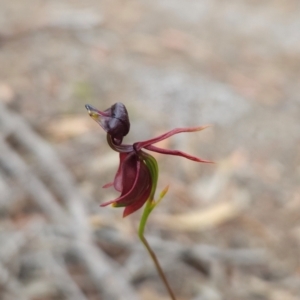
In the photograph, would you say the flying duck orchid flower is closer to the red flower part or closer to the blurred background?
the red flower part

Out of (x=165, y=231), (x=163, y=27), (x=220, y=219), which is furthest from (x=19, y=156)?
(x=163, y=27)

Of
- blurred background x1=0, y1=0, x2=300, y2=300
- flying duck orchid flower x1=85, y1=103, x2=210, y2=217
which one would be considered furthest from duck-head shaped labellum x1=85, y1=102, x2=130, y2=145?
blurred background x1=0, y1=0, x2=300, y2=300

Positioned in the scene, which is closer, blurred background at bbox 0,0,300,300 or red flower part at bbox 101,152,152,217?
red flower part at bbox 101,152,152,217

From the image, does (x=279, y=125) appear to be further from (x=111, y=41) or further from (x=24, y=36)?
(x=24, y=36)

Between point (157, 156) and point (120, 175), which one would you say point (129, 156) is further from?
point (157, 156)

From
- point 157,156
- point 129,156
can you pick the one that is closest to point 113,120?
point 129,156

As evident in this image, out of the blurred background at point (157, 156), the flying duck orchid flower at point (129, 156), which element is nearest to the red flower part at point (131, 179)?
the flying duck orchid flower at point (129, 156)

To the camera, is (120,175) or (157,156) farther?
(157,156)
